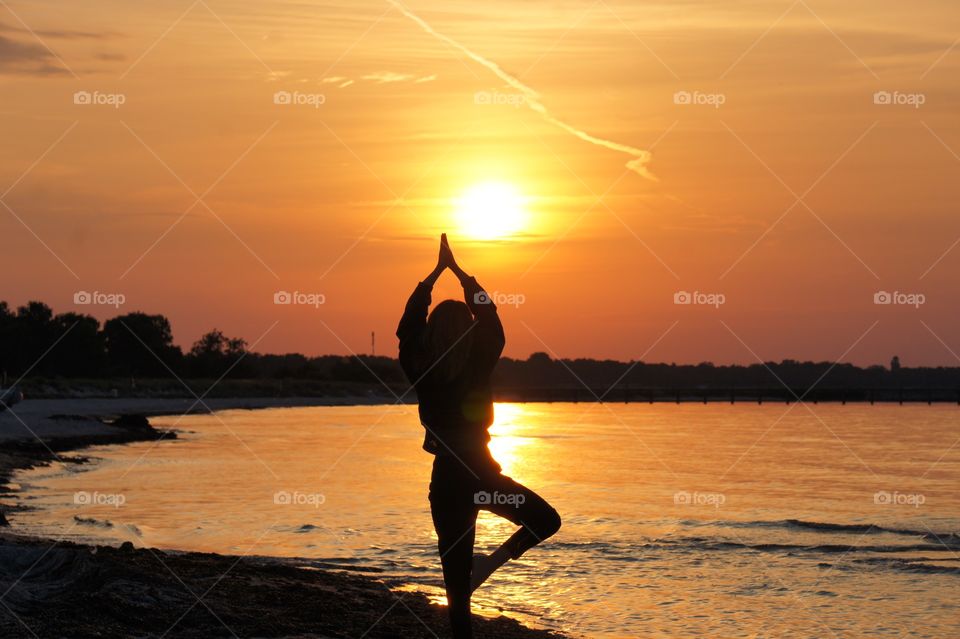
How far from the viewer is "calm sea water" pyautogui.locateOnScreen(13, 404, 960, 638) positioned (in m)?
16.9

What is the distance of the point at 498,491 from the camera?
7723mm

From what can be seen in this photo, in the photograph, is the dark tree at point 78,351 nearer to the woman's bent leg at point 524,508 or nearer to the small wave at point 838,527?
the small wave at point 838,527

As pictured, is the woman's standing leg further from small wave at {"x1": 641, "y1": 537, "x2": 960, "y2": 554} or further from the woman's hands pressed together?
small wave at {"x1": 641, "y1": 537, "x2": 960, "y2": 554}

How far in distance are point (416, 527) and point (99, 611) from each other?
14.7 meters

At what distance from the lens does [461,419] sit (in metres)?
7.79

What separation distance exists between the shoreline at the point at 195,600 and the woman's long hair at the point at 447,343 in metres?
4.23

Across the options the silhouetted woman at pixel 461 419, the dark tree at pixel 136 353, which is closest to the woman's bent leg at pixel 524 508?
the silhouetted woman at pixel 461 419

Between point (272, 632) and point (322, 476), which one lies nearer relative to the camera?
point (272, 632)

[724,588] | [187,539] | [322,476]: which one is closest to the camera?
[724,588]

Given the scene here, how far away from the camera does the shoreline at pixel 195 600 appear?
420 inches

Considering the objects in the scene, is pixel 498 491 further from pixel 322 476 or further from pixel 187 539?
pixel 322 476

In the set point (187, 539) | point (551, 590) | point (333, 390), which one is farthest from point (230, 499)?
point (333, 390)

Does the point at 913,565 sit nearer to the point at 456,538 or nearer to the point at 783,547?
the point at 783,547


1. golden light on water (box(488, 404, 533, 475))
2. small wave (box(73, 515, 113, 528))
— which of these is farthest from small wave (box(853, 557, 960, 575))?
golden light on water (box(488, 404, 533, 475))
